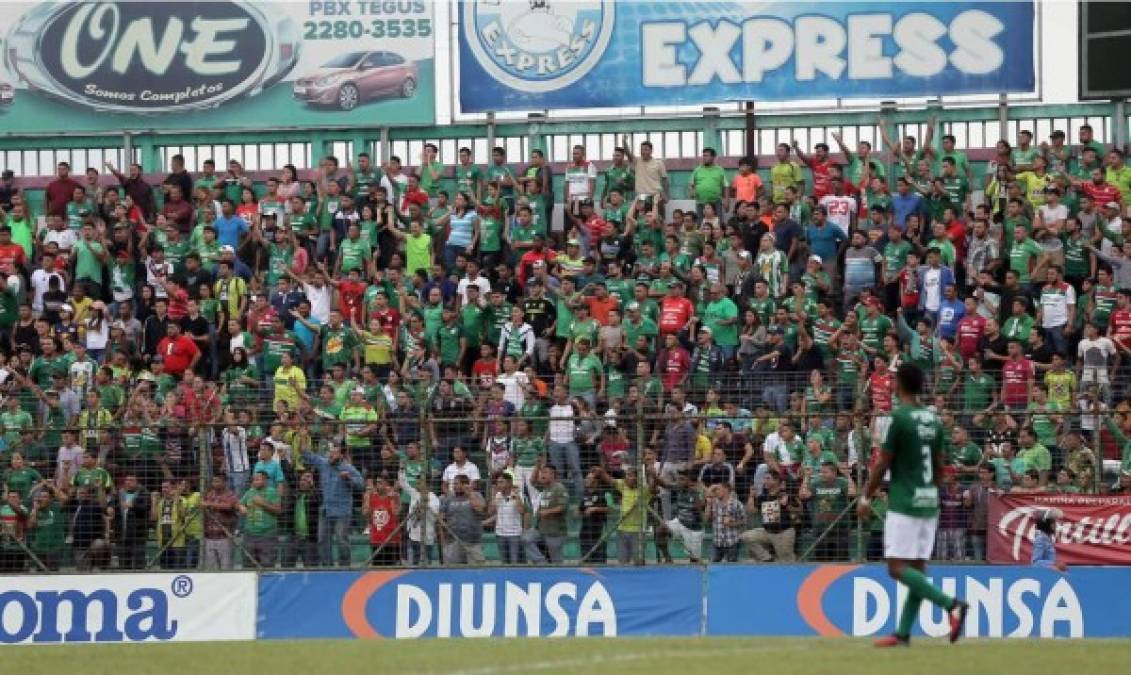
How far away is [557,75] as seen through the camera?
3338 centimetres

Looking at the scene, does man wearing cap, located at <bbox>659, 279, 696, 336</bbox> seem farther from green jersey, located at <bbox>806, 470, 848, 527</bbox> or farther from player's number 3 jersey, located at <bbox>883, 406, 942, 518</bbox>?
player's number 3 jersey, located at <bbox>883, 406, 942, 518</bbox>

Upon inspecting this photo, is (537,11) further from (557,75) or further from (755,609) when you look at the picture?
(755,609)

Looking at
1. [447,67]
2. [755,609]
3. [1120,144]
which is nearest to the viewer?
[755,609]

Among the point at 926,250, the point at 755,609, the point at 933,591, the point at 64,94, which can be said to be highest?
the point at 64,94

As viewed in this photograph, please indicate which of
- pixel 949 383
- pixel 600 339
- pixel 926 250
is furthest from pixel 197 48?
pixel 949 383

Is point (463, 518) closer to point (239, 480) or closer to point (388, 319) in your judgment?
point (239, 480)

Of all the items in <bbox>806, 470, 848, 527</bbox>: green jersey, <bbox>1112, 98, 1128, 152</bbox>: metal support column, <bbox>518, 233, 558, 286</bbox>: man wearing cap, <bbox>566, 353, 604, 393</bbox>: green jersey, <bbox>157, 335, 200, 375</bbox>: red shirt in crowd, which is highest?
<bbox>1112, 98, 1128, 152</bbox>: metal support column

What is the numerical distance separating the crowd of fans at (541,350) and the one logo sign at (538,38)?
1.59 metres

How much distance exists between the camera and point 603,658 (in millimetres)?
14750

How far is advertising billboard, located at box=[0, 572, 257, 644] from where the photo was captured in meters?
23.5

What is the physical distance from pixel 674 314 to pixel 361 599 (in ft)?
20.9

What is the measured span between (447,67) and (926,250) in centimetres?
918

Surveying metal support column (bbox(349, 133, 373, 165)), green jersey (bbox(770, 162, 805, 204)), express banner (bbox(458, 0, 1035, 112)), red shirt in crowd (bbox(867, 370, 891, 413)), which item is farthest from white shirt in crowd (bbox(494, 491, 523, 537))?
metal support column (bbox(349, 133, 373, 165))

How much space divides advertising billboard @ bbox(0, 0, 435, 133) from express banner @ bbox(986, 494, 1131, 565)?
45.9 ft
